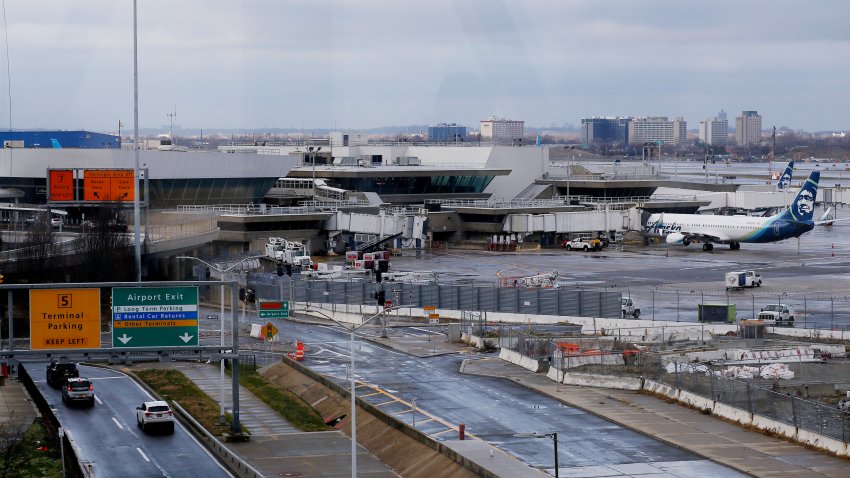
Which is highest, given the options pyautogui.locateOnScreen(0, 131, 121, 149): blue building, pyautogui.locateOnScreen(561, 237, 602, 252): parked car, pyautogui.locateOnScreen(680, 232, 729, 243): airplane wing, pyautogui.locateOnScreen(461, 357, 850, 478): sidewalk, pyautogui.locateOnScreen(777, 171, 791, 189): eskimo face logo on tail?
pyautogui.locateOnScreen(0, 131, 121, 149): blue building

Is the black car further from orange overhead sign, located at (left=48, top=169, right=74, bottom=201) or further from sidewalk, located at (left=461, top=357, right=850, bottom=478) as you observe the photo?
orange overhead sign, located at (left=48, top=169, right=74, bottom=201)

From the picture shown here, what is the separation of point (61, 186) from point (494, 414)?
4896 cm

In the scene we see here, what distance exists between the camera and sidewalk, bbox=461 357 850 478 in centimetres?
4075

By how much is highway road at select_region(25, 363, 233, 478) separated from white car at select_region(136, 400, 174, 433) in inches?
15.1

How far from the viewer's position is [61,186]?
8844cm

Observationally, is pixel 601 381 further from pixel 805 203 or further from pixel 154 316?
pixel 805 203

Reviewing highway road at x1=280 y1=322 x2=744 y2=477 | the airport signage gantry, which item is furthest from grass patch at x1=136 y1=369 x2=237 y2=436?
highway road at x1=280 y1=322 x2=744 y2=477

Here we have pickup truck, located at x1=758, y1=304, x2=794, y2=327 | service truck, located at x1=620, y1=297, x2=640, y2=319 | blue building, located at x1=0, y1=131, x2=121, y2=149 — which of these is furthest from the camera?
blue building, located at x1=0, y1=131, x2=121, y2=149

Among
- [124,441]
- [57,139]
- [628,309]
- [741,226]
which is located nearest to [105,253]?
[628,309]

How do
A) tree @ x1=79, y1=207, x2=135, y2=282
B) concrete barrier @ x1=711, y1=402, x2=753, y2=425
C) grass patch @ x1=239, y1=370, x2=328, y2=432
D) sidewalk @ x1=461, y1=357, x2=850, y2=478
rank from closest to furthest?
sidewalk @ x1=461, y1=357, x2=850, y2=478, concrete barrier @ x1=711, y1=402, x2=753, y2=425, grass patch @ x1=239, y1=370, x2=328, y2=432, tree @ x1=79, y1=207, x2=135, y2=282

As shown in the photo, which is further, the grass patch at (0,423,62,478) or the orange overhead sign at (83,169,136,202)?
the orange overhead sign at (83,169,136,202)

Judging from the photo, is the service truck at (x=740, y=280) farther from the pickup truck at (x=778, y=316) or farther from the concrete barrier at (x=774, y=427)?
the concrete barrier at (x=774, y=427)

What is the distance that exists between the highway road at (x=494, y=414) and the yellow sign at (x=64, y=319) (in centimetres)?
1206

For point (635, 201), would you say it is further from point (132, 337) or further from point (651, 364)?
point (132, 337)
